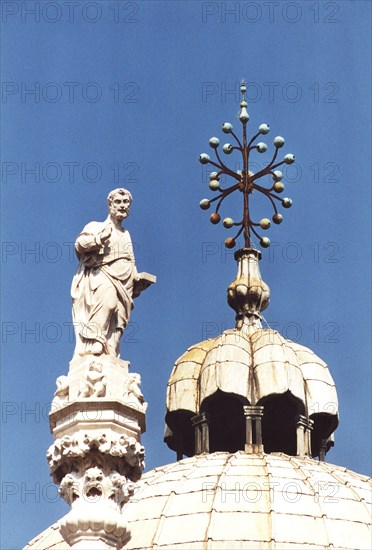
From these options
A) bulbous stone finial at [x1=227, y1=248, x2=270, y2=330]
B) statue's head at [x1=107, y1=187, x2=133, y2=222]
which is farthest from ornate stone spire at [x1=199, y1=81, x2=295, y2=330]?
statue's head at [x1=107, y1=187, x2=133, y2=222]

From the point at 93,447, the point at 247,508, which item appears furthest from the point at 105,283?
the point at 247,508

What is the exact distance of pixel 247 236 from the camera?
87250 millimetres

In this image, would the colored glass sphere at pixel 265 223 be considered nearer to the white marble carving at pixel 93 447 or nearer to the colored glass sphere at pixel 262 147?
the colored glass sphere at pixel 262 147

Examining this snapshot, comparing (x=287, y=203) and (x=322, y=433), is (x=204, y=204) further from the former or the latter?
(x=322, y=433)

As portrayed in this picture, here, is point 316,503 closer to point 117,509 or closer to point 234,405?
point 234,405

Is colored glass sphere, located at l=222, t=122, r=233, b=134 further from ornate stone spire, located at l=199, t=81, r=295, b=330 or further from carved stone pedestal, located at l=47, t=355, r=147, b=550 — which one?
carved stone pedestal, located at l=47, t=355, r=147, b=550

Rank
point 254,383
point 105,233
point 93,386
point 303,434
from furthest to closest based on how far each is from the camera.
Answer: point 303,434
point 254,383
point 105,233
point 93,386

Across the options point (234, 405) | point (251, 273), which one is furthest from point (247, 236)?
point (234, 405)

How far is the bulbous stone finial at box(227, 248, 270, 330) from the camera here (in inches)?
3430

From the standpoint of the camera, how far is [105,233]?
4619 cm

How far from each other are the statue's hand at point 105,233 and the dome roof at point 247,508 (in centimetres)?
2661

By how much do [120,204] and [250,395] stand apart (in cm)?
3588

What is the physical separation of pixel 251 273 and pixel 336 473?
1045 cm

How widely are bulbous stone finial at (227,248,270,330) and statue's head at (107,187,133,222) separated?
39906 millimetres
